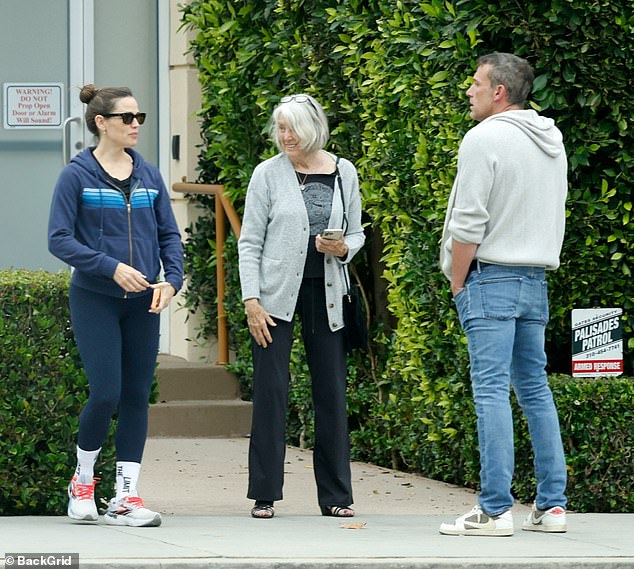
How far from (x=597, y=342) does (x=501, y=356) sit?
131 cm

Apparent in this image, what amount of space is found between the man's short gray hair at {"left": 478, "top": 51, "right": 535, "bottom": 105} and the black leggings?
5.72ft

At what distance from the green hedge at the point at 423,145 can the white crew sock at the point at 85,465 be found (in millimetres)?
2096

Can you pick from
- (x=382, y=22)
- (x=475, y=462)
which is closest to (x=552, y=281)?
(x=475, y=462)

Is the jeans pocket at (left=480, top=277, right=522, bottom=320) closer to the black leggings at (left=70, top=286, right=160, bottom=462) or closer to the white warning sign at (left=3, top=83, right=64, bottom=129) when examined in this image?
the black leggings at (left=70, top=286, right=160, bottom=462)

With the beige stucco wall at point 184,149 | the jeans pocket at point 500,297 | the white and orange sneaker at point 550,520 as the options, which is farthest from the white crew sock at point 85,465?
the beige stucco wall at point 184,149

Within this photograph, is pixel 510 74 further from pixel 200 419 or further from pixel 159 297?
pixel 200 419

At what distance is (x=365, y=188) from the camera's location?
8641 mm

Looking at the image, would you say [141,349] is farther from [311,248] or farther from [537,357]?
[537,357]

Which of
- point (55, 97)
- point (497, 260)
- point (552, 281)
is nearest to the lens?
point (497, 260)

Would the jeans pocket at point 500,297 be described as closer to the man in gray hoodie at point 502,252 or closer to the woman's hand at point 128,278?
the man in gray hoodie at point 502,252

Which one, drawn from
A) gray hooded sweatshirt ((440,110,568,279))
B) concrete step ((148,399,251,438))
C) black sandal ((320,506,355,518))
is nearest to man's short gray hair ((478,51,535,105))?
gray hooded sweatshirt ((440,110,568,279))

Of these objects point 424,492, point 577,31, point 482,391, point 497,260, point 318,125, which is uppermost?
point 577,31

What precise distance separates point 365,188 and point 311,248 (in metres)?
1.71

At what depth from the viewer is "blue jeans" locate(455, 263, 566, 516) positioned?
6.33 metres
